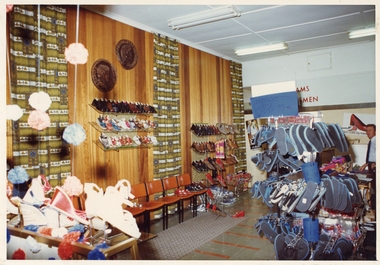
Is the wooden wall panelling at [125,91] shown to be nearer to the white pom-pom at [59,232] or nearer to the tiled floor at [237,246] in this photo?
the tiled floor at [237,246]

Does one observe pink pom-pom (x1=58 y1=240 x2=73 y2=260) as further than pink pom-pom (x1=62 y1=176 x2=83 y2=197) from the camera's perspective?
No

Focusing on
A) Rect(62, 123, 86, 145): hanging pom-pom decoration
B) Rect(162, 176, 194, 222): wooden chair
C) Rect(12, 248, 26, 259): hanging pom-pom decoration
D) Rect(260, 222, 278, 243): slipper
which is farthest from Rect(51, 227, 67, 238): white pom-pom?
Rect(162, 176, 194, 222): wooden chair

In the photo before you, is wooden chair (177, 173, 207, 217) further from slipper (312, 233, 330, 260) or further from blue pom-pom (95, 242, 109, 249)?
blue pom-pom (95, 242, 109, 249)

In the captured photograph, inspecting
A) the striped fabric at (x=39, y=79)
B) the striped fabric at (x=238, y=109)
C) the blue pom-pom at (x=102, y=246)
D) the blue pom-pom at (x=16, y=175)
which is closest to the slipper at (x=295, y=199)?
the blue pom-pom at (x=102, y=246)

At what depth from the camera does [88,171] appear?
4.51m

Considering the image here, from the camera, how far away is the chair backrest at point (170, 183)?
5627mm

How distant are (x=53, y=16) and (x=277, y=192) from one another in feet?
12.0

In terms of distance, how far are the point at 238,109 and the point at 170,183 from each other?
3616 millimetres

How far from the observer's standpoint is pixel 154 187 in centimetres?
533

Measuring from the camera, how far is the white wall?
7.13 meters

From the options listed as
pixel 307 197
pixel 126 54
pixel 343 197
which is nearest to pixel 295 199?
pixel 307 197

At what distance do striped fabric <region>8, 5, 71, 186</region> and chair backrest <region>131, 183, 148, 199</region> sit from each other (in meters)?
1.18

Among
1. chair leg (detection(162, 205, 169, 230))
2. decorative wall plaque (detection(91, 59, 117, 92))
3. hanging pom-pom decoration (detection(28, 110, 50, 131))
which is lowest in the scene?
chair leg (detection(162, 205, 169, 230))
